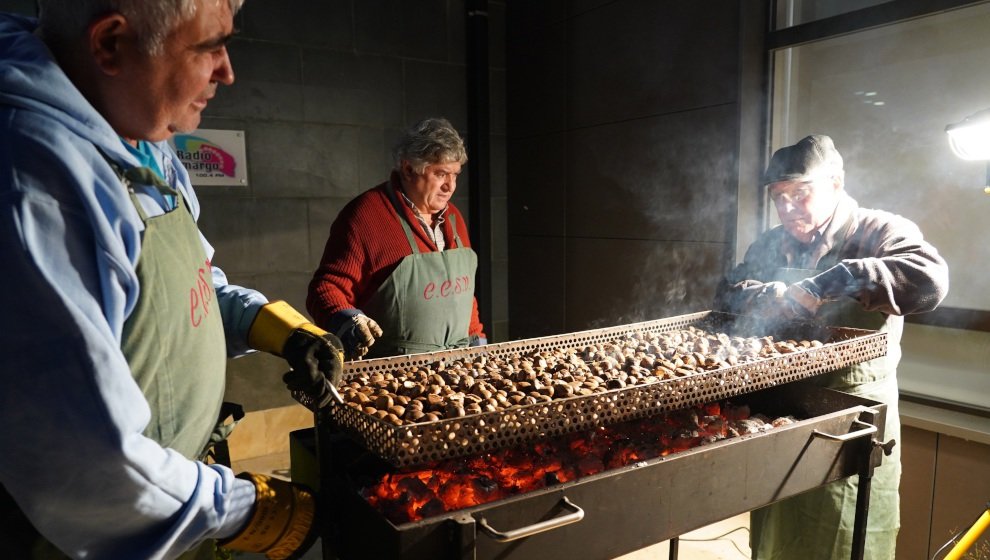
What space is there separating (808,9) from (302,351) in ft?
9.54

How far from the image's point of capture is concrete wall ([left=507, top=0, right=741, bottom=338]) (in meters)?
3.26

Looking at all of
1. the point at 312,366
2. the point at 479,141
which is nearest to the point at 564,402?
the point at 312,366

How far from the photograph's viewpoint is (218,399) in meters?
1.22

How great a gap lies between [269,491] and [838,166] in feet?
6.54

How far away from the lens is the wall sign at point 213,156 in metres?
3.56

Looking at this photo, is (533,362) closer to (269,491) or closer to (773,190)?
(269,491)

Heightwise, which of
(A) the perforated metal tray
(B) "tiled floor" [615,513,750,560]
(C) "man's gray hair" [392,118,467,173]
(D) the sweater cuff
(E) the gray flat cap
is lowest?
(B) "tiled floor" [615,513,750,560]

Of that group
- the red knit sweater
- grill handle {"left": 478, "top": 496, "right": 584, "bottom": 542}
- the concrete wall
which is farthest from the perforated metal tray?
the concrete wall

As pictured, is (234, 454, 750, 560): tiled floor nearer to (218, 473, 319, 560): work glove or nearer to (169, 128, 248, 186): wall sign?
(218, 473, 319, 560): work glove

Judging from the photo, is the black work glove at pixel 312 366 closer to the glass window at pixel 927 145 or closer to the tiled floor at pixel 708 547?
the tiled floor at pixel 708 547

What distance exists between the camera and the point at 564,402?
49.6 inches

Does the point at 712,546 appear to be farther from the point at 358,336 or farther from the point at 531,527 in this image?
the point at 531,527

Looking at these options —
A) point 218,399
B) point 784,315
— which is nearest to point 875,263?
point 784,315

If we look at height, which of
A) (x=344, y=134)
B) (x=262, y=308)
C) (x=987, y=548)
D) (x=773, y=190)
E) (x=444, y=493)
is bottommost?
(x=987, y=548)
